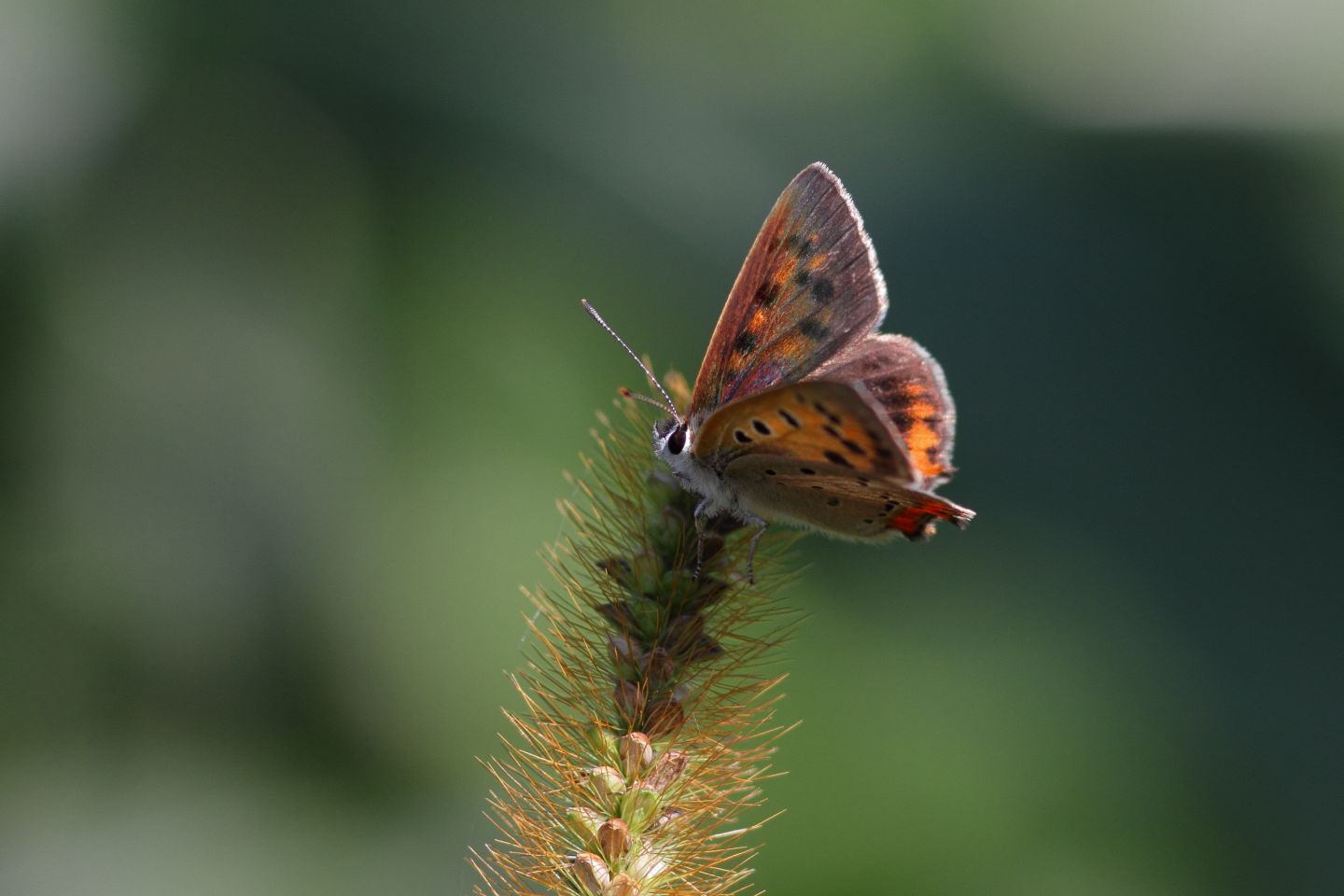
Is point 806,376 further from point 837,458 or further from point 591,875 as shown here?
point 591,875

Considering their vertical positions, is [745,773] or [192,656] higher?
[745,773]

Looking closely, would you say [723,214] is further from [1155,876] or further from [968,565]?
[1155,876]

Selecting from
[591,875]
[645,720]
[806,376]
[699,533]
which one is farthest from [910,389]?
[591,875]

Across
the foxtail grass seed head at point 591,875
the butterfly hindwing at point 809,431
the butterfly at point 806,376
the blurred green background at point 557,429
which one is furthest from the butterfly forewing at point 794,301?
the blurred green background at point 557,429

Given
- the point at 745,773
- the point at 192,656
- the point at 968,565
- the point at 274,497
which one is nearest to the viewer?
the point at 745,773

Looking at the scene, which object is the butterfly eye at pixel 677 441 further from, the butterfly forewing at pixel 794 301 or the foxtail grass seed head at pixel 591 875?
the foxtail grass seed head at pixel 591 875

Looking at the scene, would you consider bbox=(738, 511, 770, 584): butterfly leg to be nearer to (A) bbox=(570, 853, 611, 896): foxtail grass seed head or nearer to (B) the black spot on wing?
(B) the black spot on wing

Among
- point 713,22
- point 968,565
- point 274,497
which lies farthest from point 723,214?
point 274,497
